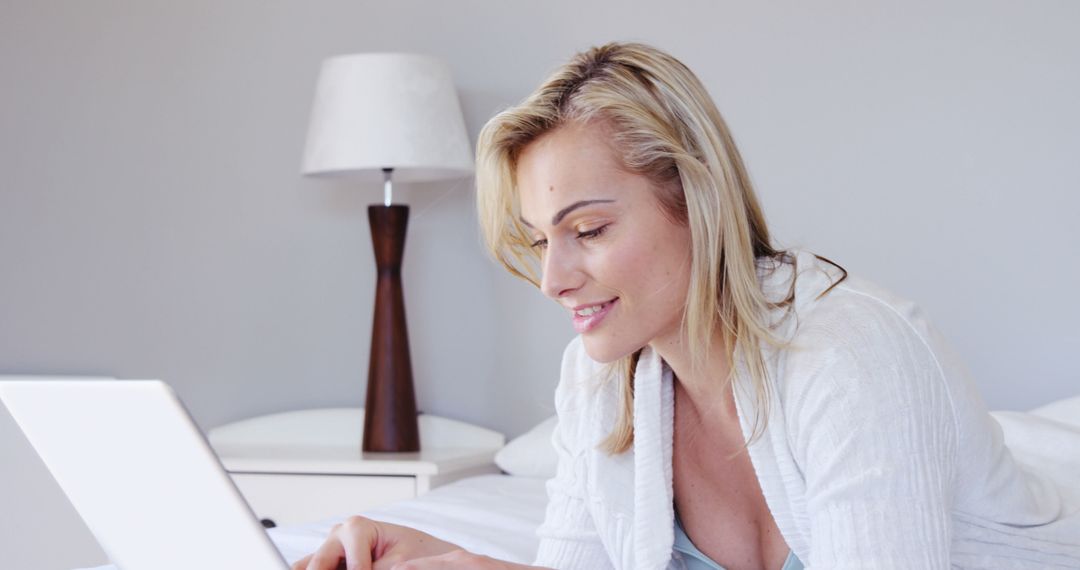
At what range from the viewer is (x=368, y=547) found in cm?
104

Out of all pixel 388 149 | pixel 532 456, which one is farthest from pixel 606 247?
pixel 388 149

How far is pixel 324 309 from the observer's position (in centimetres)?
271

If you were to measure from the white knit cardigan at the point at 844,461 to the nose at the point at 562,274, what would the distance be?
0.18 metres

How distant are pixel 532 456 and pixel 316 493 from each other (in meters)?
0.44

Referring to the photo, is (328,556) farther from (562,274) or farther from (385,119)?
(385,119)

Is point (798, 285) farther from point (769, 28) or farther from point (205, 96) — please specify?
point (205, 96)

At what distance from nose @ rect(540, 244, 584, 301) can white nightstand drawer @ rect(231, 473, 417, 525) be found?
48.2 inches

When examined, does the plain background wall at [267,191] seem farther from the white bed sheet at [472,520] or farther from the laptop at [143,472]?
the laptop at [143,472]

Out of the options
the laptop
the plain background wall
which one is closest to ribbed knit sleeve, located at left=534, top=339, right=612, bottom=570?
the laptop

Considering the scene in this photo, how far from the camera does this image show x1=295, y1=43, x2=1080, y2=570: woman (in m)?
0.97

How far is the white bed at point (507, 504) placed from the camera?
4.86 feet

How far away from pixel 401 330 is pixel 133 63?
0.94 meters

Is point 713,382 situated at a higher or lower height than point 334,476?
higher

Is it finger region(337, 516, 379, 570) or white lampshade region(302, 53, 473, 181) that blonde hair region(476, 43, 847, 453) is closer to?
finger region(337, 516, 379, 570)
